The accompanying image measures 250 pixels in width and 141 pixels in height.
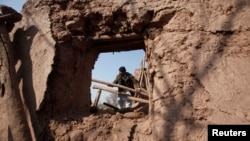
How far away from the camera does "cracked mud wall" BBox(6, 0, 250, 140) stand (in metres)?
3.19

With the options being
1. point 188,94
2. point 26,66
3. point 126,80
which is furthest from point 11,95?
point 126,80

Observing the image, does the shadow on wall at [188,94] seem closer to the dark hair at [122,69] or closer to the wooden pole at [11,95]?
the wooden pole at [11,95]

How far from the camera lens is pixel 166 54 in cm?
359

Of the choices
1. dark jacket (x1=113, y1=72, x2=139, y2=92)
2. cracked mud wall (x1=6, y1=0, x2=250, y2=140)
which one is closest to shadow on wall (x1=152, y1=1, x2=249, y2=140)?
cracked mud wall (x1=6, y1=0, x2=250, y2=140)

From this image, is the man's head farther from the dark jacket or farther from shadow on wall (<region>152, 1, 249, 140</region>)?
shadow on wall (<region>152, 1, 249, 140</region>)

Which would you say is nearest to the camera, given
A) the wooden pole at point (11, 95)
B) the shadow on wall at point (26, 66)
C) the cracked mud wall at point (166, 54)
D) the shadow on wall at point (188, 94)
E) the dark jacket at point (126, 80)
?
the cracked mud wall at point (166, 54)

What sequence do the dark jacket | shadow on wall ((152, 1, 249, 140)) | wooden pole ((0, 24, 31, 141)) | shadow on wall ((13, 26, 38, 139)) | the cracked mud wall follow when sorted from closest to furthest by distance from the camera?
the cracked mud wall
shadow on wall ((152, 1, 249, 140))
wooden pole ((0, 24, 31, 141))
shadow on wall ((13, 26, 38, 139))
the dark jacket

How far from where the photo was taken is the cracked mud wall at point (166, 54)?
3.19 meters

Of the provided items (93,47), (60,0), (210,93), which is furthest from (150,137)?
(60,0)

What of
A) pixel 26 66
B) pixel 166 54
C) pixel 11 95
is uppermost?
pixel 166 54

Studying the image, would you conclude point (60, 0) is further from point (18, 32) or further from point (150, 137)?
point (150, 137)

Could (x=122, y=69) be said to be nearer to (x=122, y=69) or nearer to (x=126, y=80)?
(x=122, y=69)

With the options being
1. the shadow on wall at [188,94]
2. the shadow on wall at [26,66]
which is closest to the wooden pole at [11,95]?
the shadow on wall at [26,66]

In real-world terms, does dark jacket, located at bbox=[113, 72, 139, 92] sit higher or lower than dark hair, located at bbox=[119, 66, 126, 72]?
lower
